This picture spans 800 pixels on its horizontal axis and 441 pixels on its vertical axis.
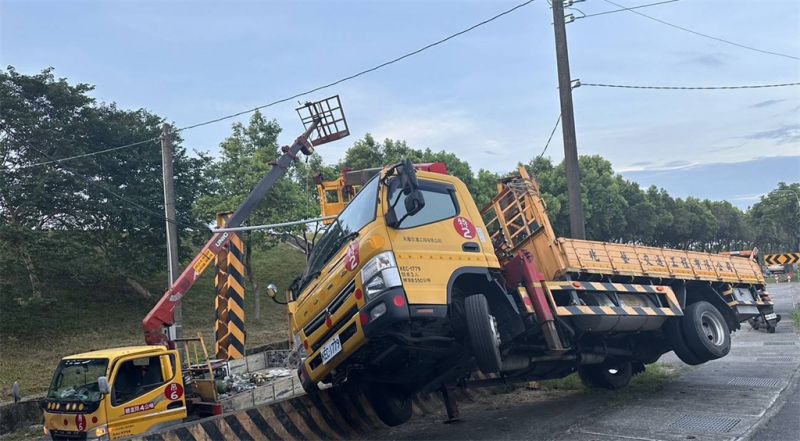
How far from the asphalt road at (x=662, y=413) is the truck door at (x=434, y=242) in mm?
2110

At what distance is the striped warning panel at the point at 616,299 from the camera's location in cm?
689

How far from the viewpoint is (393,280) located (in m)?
5.36

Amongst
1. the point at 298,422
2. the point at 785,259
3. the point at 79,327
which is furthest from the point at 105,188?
the point at 785,259

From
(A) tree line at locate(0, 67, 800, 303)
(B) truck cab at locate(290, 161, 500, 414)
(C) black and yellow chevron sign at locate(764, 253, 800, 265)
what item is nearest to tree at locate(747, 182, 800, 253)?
(C) black and yellow chevron sign at locate(764, 253, 800, 265)

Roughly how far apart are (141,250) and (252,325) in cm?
434

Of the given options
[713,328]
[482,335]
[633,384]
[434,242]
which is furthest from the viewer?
[633,384]

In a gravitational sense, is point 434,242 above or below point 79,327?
above

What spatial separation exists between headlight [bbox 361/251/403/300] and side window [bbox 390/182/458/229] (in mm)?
422

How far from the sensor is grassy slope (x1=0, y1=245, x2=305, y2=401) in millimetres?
13531

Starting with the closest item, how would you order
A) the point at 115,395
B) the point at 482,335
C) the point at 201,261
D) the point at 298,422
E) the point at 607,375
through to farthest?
1. the point at 482,335
2. the point at 298,422
3. the point at 115,395
4. the point at 607,375
5. the point at 201,261

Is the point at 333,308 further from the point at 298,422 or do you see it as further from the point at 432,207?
the point at 298,422

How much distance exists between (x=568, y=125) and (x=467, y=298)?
6836mm

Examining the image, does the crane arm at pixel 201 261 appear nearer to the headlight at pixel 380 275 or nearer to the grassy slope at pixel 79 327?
the grassy slope at pixel 79 327

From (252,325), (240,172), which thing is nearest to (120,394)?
(240,172)
